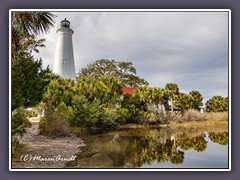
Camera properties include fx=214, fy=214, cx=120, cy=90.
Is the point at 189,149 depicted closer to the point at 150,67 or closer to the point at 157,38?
the point at 150,67

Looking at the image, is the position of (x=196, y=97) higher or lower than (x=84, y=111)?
higher

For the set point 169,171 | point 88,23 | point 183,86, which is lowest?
point 169,171

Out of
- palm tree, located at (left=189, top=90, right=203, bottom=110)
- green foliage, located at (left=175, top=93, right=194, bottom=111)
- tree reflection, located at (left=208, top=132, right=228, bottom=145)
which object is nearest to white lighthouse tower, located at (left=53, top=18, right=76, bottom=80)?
green foliage, located at (left=175, top=93, right=194, bottom=111)

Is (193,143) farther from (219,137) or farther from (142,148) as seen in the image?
(142,148)

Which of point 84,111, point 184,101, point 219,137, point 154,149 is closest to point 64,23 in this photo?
point 84,111

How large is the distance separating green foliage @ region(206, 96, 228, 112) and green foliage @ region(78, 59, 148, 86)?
1002 millimetres

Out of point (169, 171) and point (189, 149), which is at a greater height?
point (189, 149)

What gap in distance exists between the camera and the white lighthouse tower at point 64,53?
3.07 meters

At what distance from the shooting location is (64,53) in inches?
125

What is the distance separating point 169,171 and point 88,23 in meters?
2.39

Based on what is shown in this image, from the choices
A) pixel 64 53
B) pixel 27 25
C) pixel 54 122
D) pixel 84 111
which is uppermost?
pixel 27 25

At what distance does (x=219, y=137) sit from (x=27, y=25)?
3240 millimetres

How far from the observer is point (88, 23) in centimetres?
316
